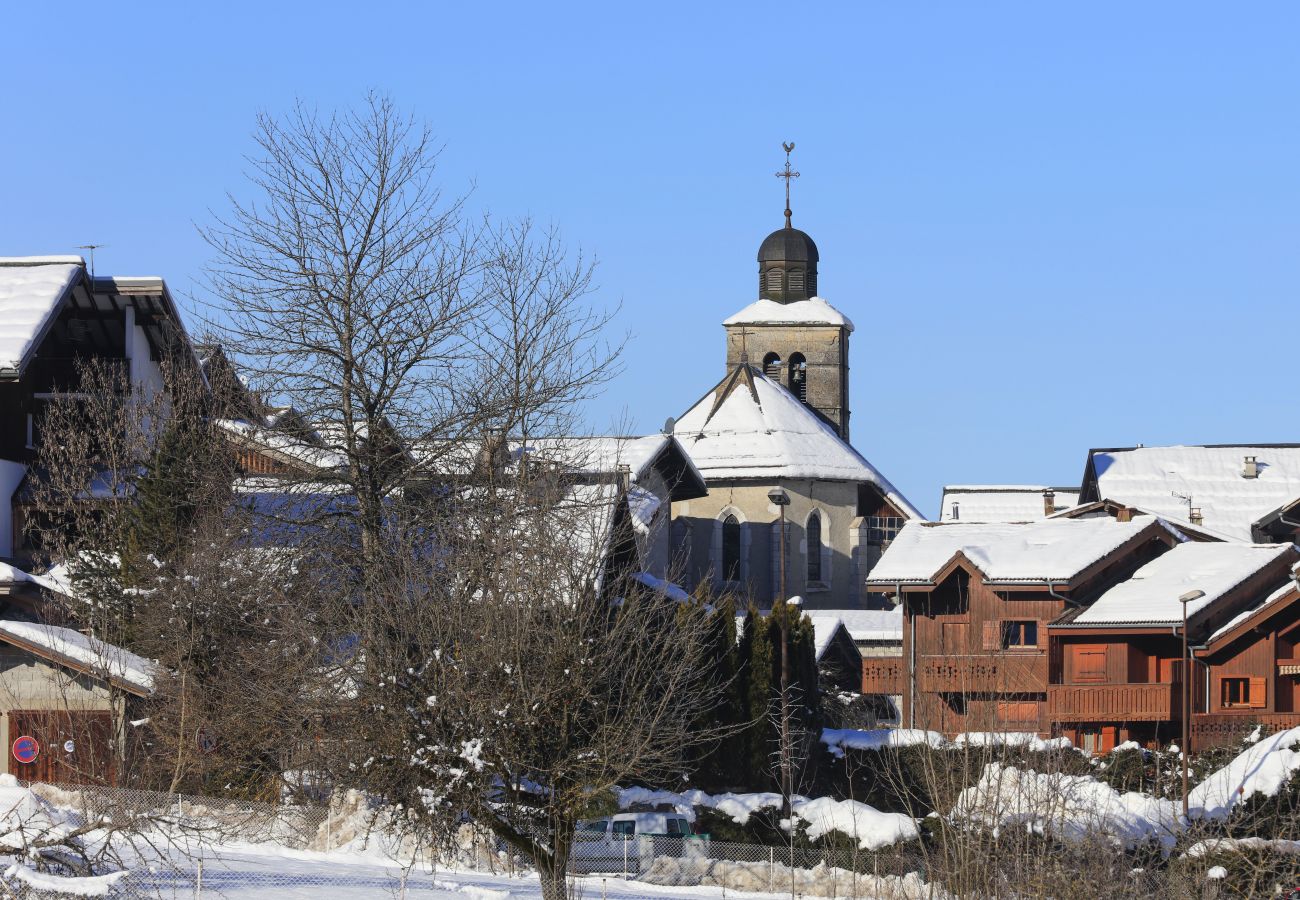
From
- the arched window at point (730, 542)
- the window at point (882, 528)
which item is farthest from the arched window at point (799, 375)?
the arched window at point (730, 542)

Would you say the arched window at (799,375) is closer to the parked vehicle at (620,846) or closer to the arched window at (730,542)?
the arched window at (730,542)

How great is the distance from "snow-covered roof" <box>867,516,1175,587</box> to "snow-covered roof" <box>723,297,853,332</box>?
3989 cm

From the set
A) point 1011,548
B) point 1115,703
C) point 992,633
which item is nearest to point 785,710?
point 1115,703

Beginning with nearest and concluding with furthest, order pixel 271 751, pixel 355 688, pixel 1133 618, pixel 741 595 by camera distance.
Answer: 1. pixel 355 688
2. pixel 271 751
3. pixel 1133 618
4. pixel 741 595

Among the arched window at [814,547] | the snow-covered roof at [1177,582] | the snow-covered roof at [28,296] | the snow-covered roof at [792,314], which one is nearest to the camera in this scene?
the snow-covered roof at [28,296]

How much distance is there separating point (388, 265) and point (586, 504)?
519 centimetres

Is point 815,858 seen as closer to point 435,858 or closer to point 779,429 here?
point 435,858

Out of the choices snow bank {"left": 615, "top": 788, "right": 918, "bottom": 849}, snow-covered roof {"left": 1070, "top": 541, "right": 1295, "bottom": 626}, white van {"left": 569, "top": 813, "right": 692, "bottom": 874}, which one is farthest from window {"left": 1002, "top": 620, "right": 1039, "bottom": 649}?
white van {"left": 569, "top": 813, "right": 692, "bottom": 874}

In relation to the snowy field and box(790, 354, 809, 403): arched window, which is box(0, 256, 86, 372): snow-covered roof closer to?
the snowy field

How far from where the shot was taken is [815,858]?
1131 inches

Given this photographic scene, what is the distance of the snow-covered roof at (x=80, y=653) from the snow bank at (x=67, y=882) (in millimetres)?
15889

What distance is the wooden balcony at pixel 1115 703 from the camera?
43875 millimetres

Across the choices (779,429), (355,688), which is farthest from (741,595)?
(355,688)

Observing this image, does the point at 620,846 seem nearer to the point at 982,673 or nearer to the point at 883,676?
the point at 982,673
